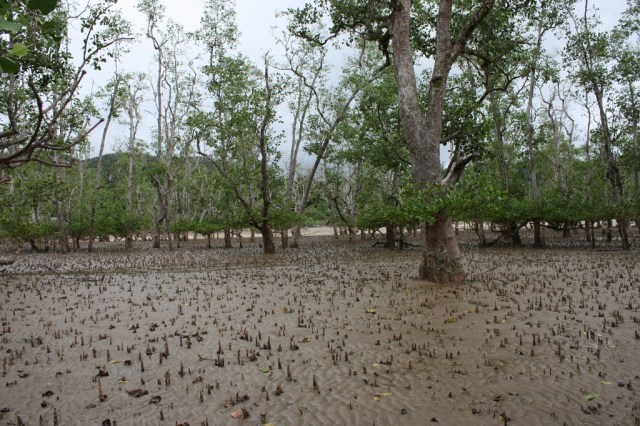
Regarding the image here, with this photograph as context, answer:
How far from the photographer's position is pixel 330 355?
18.8 ft

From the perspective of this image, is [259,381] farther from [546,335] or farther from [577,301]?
→ [577,301]

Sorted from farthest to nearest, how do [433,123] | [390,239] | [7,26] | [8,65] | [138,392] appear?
[390,239]
[433,123]
[138,392]
[8,65]
[7,26]

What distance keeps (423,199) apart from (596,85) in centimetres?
1459

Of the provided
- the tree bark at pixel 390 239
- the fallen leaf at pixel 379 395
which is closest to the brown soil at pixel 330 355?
the fallen leaf at pixel 379 395

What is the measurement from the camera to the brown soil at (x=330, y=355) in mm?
4117

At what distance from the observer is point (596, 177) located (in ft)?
114

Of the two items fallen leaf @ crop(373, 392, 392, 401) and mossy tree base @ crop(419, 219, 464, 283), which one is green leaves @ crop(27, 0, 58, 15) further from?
mossy tree base @ crop(419, 219, 464, 283)

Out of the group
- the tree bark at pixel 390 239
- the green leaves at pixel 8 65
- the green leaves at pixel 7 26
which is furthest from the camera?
the tree bark at pixel 390 239

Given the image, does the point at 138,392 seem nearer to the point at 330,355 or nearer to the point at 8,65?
the point at 330,355

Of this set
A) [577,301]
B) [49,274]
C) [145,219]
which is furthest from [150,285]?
[145,219]

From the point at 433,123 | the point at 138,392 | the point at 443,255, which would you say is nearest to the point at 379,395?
the point at 138,392

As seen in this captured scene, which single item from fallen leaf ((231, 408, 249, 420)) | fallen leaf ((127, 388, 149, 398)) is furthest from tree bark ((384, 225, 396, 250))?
fallen leaf ((231, 408, 249, 420))

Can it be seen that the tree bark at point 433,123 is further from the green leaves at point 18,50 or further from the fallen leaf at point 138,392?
the green leaves at point 18,50

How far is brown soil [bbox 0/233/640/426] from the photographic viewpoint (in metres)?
4.12
